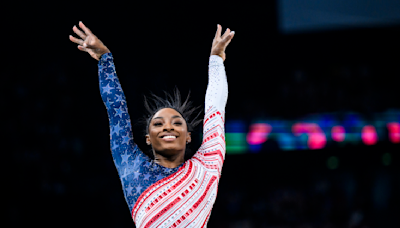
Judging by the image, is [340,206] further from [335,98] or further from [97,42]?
[97,42]

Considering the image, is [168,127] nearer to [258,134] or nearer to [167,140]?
[167,140]

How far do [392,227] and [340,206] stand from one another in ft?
3.24

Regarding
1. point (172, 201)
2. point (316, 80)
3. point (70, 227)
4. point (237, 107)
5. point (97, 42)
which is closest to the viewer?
point (172, 201)

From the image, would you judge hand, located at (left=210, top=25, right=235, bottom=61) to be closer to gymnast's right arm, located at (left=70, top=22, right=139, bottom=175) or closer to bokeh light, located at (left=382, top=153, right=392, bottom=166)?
gymnast's right arm, located at (left=70, top=22, right=139, bottom=175)

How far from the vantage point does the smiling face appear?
7.13ft

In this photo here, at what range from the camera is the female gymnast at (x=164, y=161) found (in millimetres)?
2033

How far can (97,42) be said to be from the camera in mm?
2227

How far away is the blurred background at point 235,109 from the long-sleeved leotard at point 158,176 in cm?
295

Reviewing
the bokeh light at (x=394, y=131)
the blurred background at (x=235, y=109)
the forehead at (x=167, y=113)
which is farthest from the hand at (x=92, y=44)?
the bokeh light at (x=394, y=131)

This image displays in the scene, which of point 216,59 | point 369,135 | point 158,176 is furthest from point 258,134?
point 158,176

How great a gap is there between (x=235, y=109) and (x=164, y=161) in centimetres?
469

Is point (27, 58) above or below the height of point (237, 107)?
above

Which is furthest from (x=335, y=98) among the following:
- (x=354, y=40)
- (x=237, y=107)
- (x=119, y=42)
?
(x=119, y=42)

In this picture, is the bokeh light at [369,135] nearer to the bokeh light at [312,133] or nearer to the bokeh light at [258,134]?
the bokeh light at [312,133]
